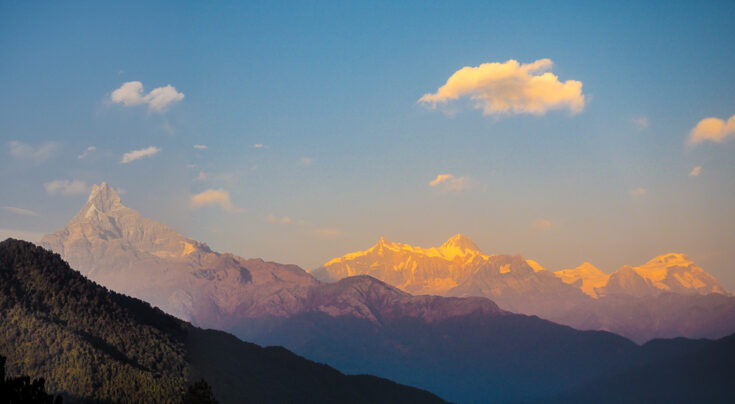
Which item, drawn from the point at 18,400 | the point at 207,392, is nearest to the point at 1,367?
the point at 18,400

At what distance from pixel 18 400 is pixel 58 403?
24.1 feet

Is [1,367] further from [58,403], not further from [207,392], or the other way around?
[207,392]

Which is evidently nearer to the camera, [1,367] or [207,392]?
[1,367]

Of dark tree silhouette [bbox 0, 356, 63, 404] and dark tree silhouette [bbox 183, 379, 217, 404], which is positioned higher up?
dark tree silhouette [bbox 0, 356, 63, 404]

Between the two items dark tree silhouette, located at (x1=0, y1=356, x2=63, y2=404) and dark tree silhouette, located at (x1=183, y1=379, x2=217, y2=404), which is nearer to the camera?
dark tree silhouette, located at (x1=0, y1=356, x2=63, y2=404)

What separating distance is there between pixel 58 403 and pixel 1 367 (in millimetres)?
Answer: 12733

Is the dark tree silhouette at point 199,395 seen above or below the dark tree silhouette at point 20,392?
below

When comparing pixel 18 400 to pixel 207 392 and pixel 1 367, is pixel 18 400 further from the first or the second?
pixel 207 392

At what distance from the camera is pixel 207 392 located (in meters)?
188

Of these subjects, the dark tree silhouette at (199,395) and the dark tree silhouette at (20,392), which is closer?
the dark tree silhouette at (20,392)

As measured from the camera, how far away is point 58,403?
12362 cm

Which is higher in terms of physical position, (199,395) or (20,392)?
(20,392)

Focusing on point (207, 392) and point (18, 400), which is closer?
point (18, 400)

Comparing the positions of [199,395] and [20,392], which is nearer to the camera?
[20,392]
